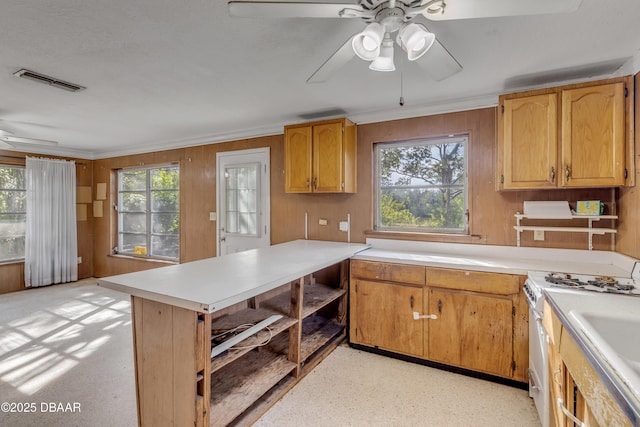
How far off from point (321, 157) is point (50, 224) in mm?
4825

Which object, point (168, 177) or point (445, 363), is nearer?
point (445, 363)

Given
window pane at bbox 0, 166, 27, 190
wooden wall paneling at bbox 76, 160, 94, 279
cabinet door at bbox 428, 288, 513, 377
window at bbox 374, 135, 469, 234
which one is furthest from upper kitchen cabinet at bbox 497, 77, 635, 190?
window pane at bbox 0, 166, 27, 190

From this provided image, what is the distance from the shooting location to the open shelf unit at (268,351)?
1729 millimetres

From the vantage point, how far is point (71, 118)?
133 inches

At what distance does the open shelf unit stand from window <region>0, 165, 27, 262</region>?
4.80 m

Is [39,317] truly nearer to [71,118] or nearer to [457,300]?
[71,118]

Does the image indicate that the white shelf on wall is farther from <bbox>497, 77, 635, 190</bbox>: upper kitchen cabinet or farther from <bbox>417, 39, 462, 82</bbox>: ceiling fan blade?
<bbox>417, 39, 462, 82</bbox>: ceiling fan blade

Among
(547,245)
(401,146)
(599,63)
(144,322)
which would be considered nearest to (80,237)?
(144,322)

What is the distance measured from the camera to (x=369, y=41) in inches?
51.2

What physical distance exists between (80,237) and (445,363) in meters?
6.21

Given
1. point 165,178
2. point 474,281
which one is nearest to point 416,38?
point 474,281

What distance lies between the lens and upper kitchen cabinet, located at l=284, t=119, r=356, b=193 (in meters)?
3.04

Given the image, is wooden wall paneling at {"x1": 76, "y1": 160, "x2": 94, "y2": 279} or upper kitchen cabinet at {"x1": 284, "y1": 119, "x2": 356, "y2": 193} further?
wooden wall paneling at {"x1": 76, "y1": 160, "x2": 94, "y2": 279}

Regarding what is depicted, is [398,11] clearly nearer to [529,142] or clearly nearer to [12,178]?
[529,142]
